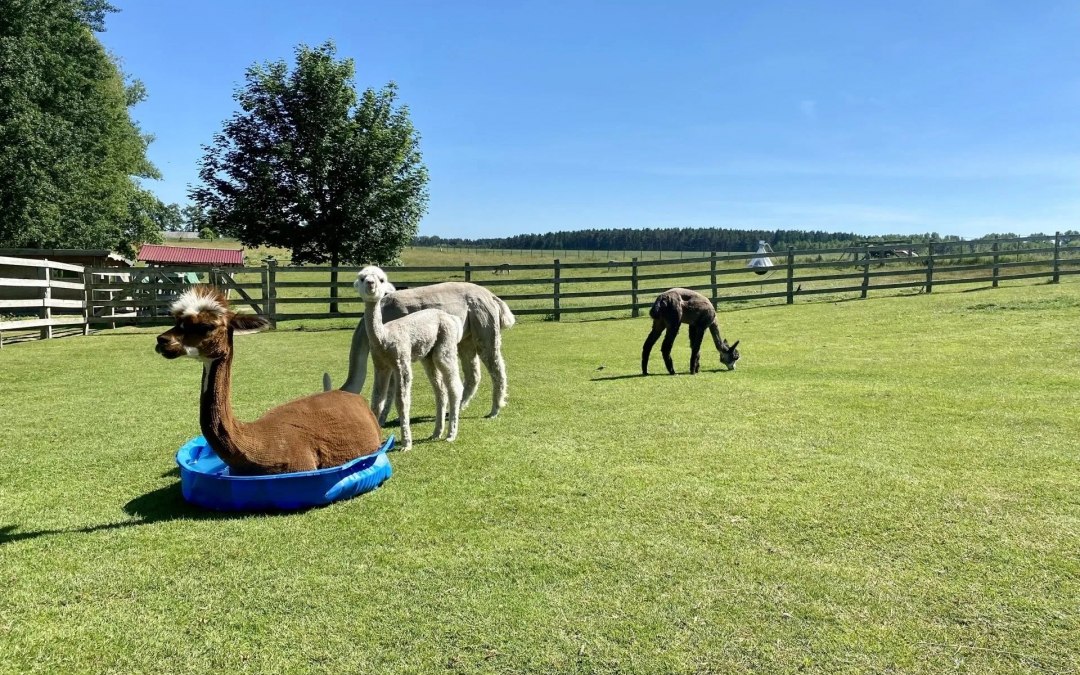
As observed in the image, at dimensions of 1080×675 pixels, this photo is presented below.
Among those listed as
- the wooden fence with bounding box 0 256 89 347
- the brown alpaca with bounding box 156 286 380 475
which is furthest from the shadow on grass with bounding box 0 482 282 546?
the wooden fence with bounding box 0 256 89 347

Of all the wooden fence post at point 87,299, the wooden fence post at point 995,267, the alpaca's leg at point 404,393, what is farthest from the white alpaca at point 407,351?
the wooden fence post at point 995,267

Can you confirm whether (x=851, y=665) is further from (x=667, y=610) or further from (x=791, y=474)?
(x=791, y=474)

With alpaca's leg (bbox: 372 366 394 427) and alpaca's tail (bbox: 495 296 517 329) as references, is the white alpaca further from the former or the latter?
alpaca's tail (bbox: 495 296 517 329)

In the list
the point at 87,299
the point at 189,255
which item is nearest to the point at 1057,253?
the point at 87,299

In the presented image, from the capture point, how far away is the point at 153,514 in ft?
12.9

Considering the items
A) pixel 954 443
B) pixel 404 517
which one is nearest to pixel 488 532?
pixel 404 517

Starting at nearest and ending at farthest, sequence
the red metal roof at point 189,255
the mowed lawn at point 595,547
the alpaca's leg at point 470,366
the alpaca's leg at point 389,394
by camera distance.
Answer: the mowed lawn at point 595,547
the alpaca's leg at point 389,394
the alpaca's leg at point 470,366
the red metal roof at point 189,255

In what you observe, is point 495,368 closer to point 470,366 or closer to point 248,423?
point 470,366

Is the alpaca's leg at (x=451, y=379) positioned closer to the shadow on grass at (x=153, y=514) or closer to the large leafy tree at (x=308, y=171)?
the shadow on grass at (x=153, y=514)

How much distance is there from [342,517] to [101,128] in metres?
29.5

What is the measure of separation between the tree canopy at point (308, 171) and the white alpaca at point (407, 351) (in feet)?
61.9

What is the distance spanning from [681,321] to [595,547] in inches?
256

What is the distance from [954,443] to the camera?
5184 mm

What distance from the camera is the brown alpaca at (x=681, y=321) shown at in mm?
9344
